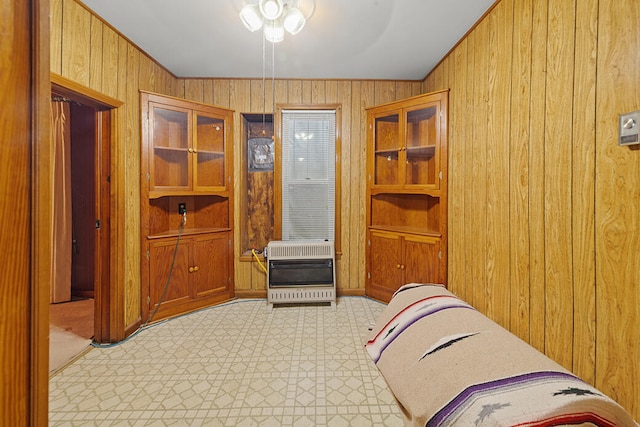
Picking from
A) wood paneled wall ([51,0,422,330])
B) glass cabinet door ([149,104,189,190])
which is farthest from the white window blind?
glass cabinet door ([149,104,189,190])

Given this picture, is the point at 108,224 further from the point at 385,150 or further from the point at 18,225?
the point at 385,150

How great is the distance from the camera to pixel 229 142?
10.2ft

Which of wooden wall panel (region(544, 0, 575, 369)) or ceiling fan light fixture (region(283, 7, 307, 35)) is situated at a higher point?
ceiling fan light fixture (region(283, 7, 307, 35))

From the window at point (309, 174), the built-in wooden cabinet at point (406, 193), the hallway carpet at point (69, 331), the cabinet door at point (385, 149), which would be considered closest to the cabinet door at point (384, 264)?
the built-in wooden cabinet at point (406, 193)

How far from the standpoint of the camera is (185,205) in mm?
3104

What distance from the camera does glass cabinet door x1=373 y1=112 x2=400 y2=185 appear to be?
3.05 meters

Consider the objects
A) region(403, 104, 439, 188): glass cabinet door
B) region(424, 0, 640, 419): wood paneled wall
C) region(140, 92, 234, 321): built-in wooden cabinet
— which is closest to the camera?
region(424, 0, 640, 419): wood paneled wall

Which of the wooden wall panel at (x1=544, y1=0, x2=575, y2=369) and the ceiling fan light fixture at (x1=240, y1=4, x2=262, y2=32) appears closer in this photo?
the wooden wall panel at (x1=544, y1=0, x2=575, y2=369)

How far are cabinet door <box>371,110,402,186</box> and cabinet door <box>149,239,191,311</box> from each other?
2138mm

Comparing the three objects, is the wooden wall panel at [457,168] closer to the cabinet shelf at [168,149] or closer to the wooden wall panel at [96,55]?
the cabinet shelf at [168,149]

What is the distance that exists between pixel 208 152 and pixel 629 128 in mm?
3042

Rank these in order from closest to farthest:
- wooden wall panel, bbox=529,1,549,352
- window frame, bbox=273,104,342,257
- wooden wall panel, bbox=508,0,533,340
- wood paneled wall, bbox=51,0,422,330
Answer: wooden wall panel, bbox=529,1,549,352 < wooden wall panel, bbox=508,0,533,340 < wood paneled wall, bbox=51,0,422,330 < window frame, bbox=273,104,342,257

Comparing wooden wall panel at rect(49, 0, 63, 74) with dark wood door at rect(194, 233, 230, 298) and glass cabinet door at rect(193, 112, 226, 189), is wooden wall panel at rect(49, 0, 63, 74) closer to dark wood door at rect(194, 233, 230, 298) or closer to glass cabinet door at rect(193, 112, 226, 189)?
glass cabinet door at rect(193, 112, 226, 189)

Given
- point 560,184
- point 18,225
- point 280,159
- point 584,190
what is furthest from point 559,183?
point 280,159
